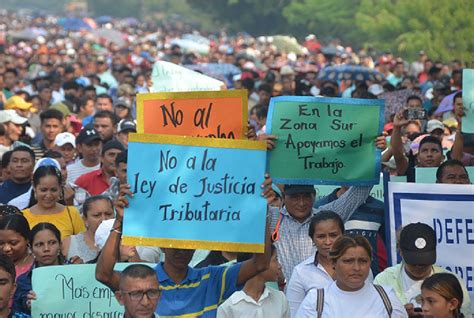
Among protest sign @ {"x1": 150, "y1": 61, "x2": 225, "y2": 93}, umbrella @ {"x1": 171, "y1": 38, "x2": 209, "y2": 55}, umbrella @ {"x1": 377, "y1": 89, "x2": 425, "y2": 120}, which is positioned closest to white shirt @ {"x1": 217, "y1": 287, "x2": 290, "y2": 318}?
protest sign @ {"x1": 150, "y1": 61, "x2": 225, "y2": 93}

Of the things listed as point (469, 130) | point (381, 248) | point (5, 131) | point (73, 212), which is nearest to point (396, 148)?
point (469, 130)

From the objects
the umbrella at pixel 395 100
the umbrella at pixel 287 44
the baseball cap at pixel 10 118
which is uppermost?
the umbrella at pixel 287 44

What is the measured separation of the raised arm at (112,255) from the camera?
7.82m

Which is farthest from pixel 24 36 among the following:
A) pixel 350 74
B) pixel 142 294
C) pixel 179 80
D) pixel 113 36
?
pixel 142 294

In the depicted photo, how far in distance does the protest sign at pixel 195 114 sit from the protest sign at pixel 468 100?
314 centimetres

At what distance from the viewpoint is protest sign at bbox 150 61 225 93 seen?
15600 mm

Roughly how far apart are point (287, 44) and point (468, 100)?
1371 inches

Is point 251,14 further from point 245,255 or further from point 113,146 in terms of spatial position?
point 245,255

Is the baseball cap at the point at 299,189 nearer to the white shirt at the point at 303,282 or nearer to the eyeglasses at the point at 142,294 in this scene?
the white shirt at the point at 303,282

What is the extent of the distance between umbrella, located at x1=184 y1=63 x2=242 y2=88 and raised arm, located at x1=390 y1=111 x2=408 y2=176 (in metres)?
16.0

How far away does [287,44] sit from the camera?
152ft

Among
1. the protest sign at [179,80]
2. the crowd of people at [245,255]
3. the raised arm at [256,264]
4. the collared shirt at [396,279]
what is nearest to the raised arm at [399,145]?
the crowd of people at [245,255]

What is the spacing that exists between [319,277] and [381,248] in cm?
155

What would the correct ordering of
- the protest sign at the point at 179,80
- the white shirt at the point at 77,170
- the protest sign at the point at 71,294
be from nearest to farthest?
the protest sign at the point at 71,294
the white shirt at the point at 77,170
the protest sign at the point at 179,80
